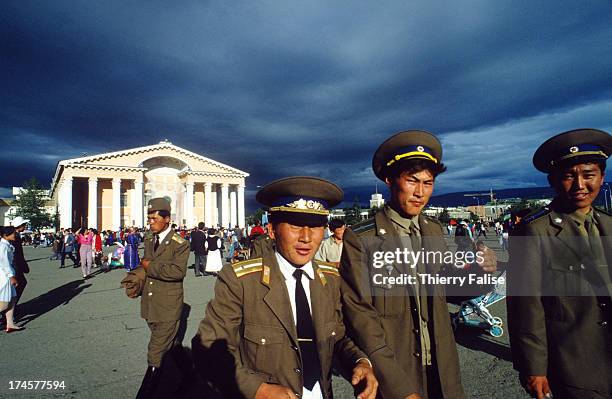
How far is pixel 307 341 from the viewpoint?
1.97m

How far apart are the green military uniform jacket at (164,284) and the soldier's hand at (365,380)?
10.6 feet

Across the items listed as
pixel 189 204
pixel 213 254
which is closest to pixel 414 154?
pixel 213 254

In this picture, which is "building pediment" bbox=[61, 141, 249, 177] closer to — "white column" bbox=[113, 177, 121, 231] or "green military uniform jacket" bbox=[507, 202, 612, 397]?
"white column" bbox=[113, 177, 121, 231]

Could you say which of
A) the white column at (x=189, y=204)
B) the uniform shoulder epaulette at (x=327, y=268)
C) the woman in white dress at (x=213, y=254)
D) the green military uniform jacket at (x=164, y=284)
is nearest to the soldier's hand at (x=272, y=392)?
the uniform shoulder epaulette at (x=327, y=268)

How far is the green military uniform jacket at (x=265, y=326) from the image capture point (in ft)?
5.98

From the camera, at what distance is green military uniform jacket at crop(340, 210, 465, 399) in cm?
209

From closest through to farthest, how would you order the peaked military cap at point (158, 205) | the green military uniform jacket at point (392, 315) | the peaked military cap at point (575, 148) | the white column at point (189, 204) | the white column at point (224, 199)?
the green military uniform jacket at point (392, 315) < the peaked military cap at point (575, 148) < the peaked military cap at point (158, 205) < the white column at point (189, 204) < the white column at point (224, 199)

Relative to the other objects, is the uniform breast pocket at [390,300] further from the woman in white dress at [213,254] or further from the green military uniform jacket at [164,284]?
the woman in white dress at [213,254]

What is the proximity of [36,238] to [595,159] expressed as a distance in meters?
57.8

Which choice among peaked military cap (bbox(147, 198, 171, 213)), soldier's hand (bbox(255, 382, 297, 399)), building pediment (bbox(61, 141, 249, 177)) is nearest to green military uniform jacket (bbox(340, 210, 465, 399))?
soldier's hand (bbox(255, 382, 297, 399))

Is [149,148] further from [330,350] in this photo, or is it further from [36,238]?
[330,350]

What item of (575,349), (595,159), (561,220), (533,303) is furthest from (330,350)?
(595,159)

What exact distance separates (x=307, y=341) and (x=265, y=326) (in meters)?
0.28

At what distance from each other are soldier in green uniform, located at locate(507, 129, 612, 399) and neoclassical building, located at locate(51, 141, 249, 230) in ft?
187
